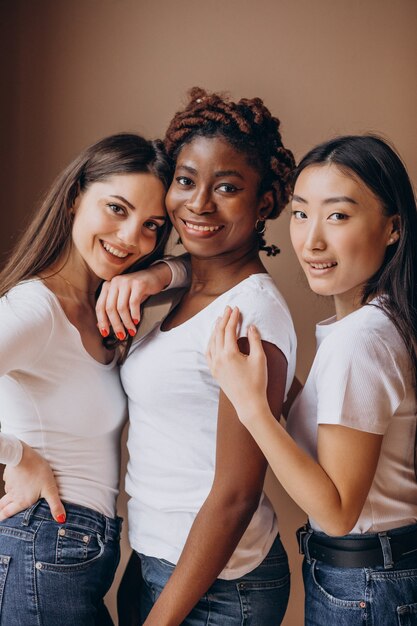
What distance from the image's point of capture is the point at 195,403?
150 cm

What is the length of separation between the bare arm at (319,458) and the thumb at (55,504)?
448 millimetres

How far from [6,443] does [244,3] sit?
1.41 metres

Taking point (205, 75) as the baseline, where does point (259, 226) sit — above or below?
below

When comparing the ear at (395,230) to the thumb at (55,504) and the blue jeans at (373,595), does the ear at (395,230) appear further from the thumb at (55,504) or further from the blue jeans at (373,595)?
the thumb at (55,504)

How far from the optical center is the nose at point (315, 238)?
1429 millimetres

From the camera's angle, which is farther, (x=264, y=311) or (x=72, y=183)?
(x=72, y=183)

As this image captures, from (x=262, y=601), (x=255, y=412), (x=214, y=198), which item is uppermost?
(x=214, y=198)

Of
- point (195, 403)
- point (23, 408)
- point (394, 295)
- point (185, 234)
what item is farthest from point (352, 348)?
point (23, 408)

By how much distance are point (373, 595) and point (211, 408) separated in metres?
0.48

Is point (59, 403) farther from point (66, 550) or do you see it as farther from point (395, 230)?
point (395, 230)

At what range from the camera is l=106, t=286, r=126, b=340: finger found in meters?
1.58

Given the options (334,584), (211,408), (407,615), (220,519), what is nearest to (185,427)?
(211,408)

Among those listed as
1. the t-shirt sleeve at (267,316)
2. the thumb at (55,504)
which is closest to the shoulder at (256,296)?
the t-shirt sleeve at (267,316)

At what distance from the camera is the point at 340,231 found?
1.41m
